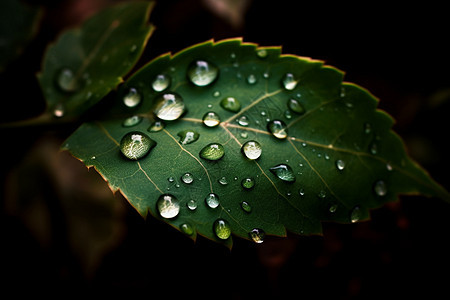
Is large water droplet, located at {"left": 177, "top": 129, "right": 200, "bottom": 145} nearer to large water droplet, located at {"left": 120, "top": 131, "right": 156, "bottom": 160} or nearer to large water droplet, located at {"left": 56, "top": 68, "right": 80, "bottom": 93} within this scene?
large water droplet, located at {"left": 120, "top": 131, "right": 156, "bottom": 160}

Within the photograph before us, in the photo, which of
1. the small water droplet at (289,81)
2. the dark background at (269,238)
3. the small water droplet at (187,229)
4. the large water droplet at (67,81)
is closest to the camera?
the small water droplet at (187,229)

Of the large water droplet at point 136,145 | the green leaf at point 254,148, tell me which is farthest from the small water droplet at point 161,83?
the large water droplet at point 136,145

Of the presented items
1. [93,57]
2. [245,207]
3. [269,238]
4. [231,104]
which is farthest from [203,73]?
[269,238]

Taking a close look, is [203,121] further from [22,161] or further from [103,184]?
[22,161]

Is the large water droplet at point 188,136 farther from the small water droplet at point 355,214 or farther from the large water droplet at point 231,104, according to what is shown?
the small water droplet at point 355,214

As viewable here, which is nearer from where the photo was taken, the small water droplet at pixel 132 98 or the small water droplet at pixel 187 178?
the small water droplet at pixel 187 178

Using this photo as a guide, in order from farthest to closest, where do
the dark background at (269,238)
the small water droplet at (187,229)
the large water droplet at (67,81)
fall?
the dark background at (269,238) < the large water droplet at (67,81) < the small water droplet at (187,229)

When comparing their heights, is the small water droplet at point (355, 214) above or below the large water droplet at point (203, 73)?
below
